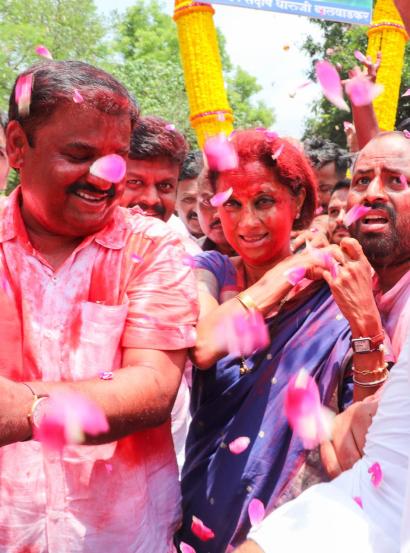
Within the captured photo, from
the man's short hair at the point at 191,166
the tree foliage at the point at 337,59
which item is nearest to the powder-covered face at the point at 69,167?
the man's short hair at the point at 191,166

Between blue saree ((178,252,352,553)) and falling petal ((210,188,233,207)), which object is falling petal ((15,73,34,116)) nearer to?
falling petal ((210,188,233,207))

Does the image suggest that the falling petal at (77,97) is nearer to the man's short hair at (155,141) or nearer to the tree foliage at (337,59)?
the man's short hair at (155,141)

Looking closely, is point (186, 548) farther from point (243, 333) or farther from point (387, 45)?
point (387, 45)

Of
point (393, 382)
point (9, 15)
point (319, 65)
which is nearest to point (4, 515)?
point (393, 382)

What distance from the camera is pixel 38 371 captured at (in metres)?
1.84

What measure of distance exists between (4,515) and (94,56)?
23610 millimetres

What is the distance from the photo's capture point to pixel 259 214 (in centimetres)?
246

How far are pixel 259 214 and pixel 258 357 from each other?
515mm

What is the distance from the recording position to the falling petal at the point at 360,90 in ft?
14.1

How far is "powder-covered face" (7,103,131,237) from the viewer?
6.07 feet

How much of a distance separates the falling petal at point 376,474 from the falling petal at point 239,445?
74cm

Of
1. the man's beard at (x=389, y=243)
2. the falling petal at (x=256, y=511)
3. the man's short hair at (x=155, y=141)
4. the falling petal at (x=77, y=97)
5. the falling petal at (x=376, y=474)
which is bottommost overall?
the falling petal at (x=256, y=511)

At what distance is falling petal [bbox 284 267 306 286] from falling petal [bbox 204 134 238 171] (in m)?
0.48

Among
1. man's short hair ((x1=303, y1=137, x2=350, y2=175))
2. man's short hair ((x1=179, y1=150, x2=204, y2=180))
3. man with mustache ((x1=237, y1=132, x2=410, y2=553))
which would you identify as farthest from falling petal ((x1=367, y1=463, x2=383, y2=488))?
man's short hair ((x1=303, y1=137, x2=350, y2=175))
